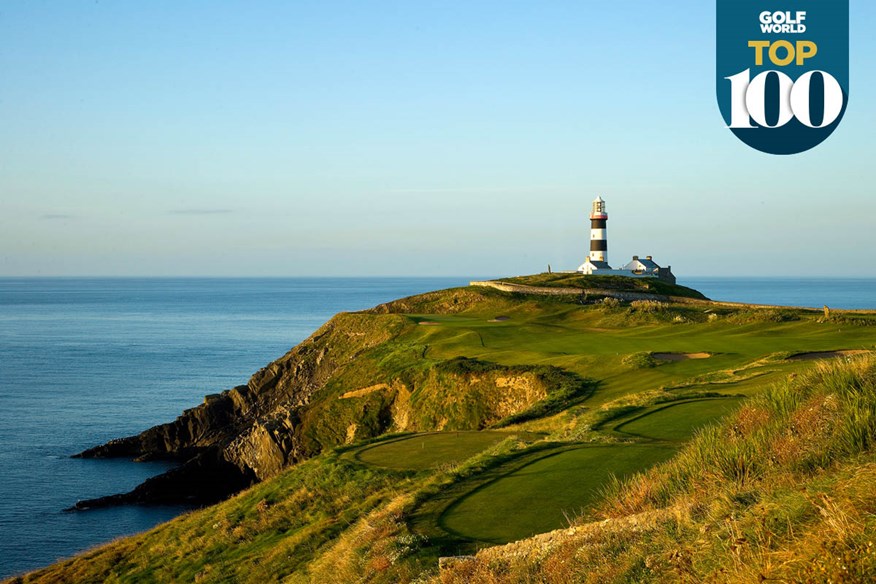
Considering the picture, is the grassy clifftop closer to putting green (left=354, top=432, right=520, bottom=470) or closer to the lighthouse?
the lighthouse

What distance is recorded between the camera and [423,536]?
14.6 m

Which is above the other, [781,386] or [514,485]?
[781,386]

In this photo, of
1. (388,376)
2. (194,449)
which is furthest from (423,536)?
(194,449)

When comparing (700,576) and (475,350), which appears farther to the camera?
(475,350)

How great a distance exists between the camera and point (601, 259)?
335 feet

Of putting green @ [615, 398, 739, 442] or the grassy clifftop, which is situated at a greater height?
the grassy clifftop

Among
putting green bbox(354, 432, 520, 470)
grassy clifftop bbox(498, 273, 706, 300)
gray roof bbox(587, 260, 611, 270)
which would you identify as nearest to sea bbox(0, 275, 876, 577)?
putting green bbox(354, 432, 520, 470)

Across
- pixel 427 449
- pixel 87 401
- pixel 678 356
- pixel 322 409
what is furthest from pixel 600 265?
pixel 427 449

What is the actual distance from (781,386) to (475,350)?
3598cm

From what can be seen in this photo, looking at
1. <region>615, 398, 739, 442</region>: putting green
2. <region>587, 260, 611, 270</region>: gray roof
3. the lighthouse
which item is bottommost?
<region>615, 398, 739, 442</region>: putting green

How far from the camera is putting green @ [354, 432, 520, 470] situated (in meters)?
24.1

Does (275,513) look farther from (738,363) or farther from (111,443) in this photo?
(111,443)

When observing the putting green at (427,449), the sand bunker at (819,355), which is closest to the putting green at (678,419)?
the putting green at (427,449)

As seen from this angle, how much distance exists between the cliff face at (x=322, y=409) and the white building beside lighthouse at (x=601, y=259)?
40.3 m
